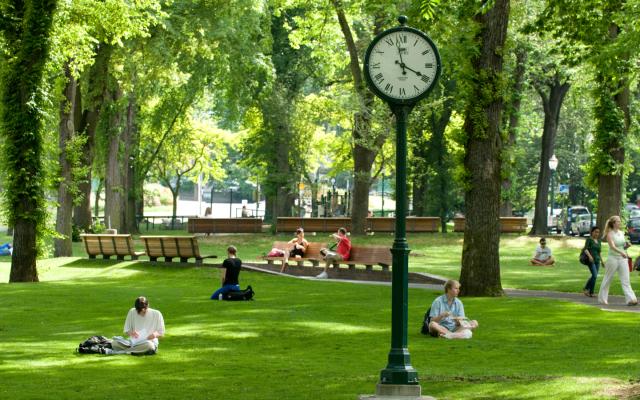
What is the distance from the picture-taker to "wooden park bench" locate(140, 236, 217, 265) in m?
38.2

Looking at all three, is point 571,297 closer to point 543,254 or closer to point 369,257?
point 369,257

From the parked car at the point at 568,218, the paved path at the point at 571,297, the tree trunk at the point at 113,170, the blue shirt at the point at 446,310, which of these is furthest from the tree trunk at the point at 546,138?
the blue shirt at the point at 446,310

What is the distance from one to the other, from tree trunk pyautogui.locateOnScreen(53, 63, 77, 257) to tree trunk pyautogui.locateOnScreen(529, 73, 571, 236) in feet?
80.7

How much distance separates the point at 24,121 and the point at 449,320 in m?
16.1

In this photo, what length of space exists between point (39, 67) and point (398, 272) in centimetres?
2190

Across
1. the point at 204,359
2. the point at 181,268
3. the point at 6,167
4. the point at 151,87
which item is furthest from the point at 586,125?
A: the point at 204,359

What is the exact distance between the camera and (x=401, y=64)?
12.5 metres

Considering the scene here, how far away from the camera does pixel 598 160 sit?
43.2 m

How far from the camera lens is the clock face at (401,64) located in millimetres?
12414

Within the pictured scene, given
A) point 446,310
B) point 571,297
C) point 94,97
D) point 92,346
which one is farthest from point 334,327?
point 94,97

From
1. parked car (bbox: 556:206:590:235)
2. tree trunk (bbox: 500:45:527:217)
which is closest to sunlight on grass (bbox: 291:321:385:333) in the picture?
tree trunk (bbox: 500:45:527:217)

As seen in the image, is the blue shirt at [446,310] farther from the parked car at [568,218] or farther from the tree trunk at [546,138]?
the parked car at [568,218]

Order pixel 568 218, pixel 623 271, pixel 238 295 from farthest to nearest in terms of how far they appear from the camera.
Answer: pixel 568 218
pixel 238 295
pixel 623 271

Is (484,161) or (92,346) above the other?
(484,161)
